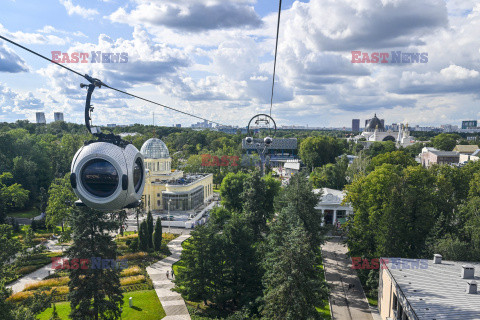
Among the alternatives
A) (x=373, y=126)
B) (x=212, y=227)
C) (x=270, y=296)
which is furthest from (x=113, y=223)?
(x=373, y=126)

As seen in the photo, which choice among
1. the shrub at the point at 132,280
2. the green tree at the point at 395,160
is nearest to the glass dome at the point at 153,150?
the shrub at the point at 132,280

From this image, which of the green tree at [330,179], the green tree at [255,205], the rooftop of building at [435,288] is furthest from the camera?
the green tree at [330,179]

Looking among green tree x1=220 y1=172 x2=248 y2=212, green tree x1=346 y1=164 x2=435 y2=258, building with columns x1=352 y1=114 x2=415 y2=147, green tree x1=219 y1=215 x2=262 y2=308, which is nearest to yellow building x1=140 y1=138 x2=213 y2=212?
green tree x1=220 y1=172 x2=248 y2=212

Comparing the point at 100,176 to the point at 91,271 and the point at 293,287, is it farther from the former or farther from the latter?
the point at 91,271

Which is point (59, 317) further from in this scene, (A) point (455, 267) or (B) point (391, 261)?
(A) point (455, 267)

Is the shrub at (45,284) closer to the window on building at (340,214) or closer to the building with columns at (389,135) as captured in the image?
the window on building at (340,214)

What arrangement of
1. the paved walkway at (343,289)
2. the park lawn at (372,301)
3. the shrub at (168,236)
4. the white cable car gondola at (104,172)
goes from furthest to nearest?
the shrub at (168,236), the park lawn at (372,301), the paved walkway at (343,289), the white cable car gondola at (104,172)
